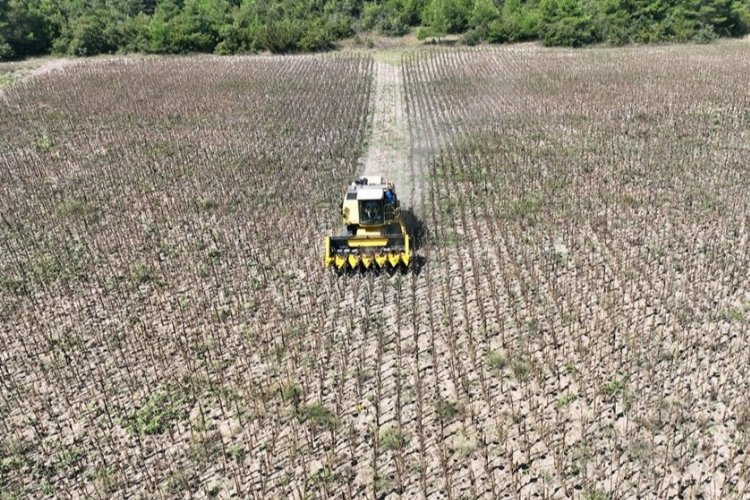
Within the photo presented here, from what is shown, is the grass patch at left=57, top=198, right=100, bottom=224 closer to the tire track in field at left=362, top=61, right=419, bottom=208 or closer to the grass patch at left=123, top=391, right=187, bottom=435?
the tire track in field at left=362, top=61, right=419, bottom=208

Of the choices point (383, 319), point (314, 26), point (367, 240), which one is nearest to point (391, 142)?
point (367, 240)

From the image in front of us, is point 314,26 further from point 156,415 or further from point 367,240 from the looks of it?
point 156,415

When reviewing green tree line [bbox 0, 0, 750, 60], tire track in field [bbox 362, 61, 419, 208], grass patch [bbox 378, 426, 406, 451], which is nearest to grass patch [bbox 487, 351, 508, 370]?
grass patch [bbox 378, 426, 406, 451]

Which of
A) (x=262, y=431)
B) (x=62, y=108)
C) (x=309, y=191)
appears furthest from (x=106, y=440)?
(x=62, y=108)

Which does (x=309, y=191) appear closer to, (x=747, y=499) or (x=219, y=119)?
(x=219, y=119)

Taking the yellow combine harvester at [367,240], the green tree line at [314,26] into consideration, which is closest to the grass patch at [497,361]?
the yellow combine harvester at [367,240]
